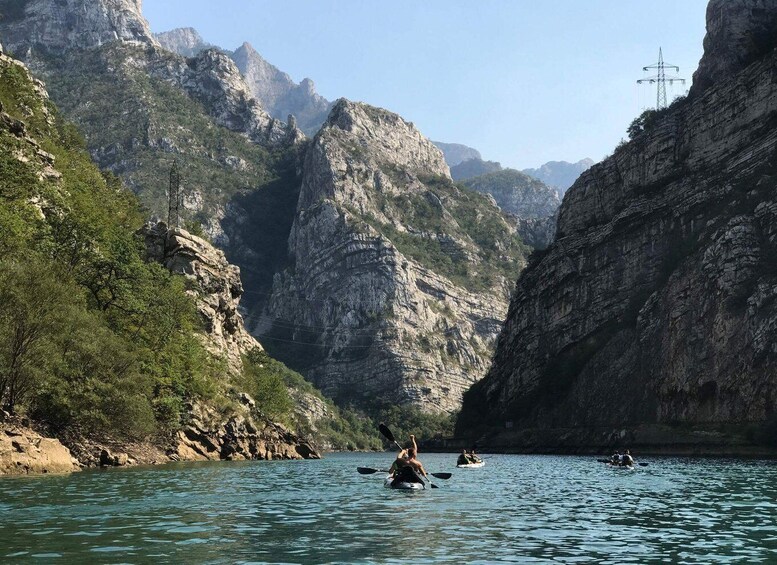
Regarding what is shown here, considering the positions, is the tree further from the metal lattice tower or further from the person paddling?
the metal lattice tower

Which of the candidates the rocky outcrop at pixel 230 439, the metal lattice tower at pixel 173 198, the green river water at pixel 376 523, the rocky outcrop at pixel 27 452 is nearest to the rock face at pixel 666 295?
the rocky outcrop at pixel 230 439

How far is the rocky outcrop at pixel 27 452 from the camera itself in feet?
177

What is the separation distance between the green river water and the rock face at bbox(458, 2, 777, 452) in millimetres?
74115

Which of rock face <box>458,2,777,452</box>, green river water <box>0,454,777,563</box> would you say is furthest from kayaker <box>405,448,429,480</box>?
rock face <box>458,2,777,452</box>

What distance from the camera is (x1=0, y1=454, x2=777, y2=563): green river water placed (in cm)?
2403

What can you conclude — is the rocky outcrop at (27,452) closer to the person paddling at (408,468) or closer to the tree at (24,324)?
the tree at (24,324)

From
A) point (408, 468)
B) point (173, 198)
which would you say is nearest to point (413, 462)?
point (408, 468)

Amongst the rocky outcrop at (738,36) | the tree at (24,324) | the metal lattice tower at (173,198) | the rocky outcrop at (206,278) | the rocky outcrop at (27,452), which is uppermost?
the rocky outcrop at (738,36)

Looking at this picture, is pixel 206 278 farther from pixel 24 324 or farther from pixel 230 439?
pixel 24 324

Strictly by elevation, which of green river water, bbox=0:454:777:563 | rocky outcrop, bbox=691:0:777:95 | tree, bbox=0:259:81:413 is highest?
A: rocky outcrop, bbox=691:0:777:95

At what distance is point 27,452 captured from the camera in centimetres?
5566

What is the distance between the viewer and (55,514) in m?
32.8

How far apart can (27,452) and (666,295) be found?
372 ft

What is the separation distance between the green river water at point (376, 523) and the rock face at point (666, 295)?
243 feet
